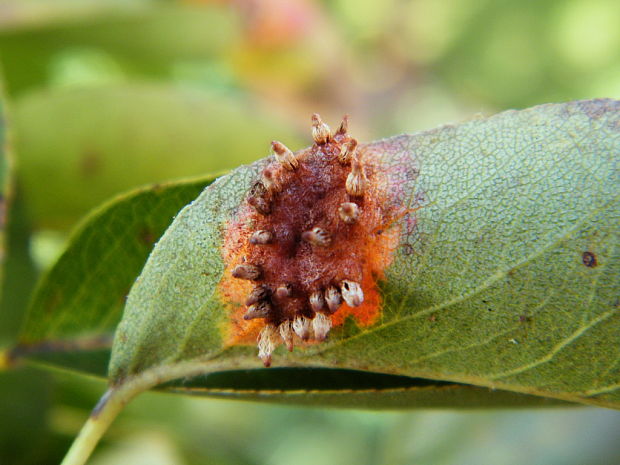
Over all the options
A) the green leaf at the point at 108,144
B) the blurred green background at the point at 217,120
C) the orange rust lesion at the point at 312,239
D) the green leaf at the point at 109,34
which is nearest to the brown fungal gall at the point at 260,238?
the orange rust lesion at the point at 312,239

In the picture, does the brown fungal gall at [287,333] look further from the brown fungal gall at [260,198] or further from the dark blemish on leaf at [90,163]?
the dark blemish on leaf at [90,163]

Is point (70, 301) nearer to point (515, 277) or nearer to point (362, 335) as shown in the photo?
point (362, 335)

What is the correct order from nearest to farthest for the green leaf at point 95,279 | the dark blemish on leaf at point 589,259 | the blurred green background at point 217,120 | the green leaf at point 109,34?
the dark blemish on leaf at point 589,259, the green leaf at point 95,279, the blurred green background at point 217,120, the green leaf at point 109,34

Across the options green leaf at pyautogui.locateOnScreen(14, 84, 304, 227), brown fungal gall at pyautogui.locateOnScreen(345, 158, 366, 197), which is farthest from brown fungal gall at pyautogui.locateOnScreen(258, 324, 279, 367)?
green leaf at pyautogui.locateOnScreen(14, 84, 304, 227)

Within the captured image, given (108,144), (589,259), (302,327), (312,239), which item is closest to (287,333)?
(302,327)

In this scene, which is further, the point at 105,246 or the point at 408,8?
the point at 408,8

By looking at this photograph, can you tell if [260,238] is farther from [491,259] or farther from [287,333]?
[491,259]

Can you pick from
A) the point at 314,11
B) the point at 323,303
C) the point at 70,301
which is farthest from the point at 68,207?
the point at 314,11
